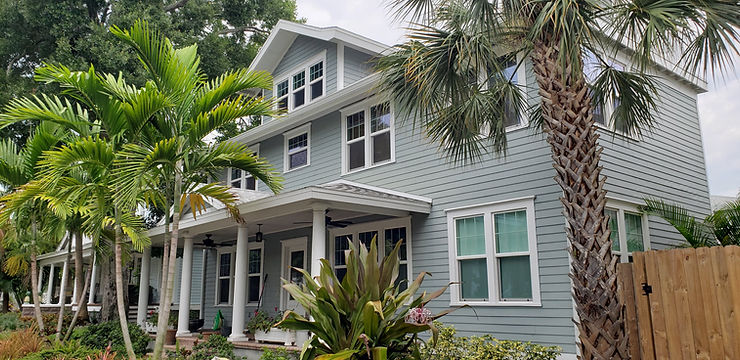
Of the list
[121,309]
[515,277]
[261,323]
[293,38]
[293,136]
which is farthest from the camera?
[293,38]

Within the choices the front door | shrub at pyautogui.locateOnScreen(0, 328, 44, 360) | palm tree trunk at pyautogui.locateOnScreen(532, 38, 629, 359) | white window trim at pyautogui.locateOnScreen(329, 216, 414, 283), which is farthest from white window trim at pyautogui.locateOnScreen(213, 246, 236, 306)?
palm tree trunk at pyautogui.locateOnScreen(532, 38, 629, 359)

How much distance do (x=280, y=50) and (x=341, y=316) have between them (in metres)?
10.9

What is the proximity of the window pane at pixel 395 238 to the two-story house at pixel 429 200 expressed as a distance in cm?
3

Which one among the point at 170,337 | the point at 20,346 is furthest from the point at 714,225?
the point at 20,346

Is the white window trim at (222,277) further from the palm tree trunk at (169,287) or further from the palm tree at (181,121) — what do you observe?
the palm tree trunk at (169,287)

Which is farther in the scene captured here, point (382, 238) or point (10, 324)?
point (10, 324)

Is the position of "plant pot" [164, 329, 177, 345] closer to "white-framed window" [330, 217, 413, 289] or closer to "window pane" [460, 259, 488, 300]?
"white-framed window" [330, 217, 413, 289]

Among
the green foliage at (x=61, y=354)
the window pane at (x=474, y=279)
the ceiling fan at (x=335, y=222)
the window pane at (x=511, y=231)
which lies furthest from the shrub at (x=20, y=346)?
the window pane at (x=511, y=231)

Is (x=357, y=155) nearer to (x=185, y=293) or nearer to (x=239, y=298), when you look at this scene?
(x=239, y=298)

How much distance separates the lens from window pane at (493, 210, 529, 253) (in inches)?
352

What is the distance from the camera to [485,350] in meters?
7.87

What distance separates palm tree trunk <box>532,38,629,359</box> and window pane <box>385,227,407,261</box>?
16.3 ft

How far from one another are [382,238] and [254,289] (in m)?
4.94

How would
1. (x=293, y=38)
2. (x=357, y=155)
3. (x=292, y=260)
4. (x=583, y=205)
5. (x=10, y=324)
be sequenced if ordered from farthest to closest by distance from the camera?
(x=10, y=324) → (x=293, y=38) → (x=292, y=260) → (x=357, y=155) → (x=583, y=205)
